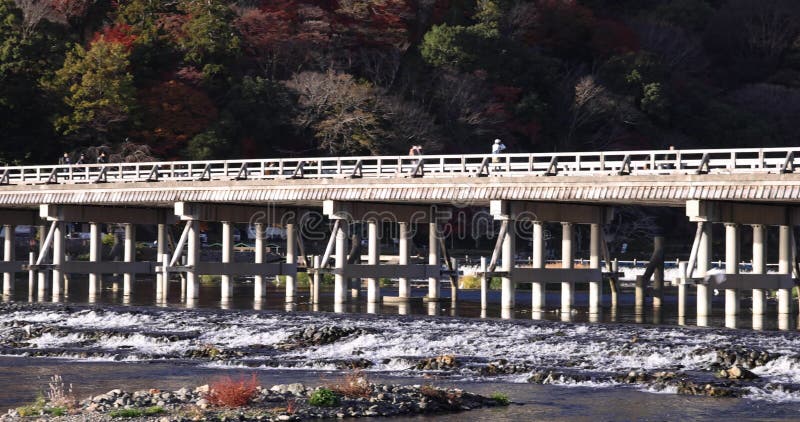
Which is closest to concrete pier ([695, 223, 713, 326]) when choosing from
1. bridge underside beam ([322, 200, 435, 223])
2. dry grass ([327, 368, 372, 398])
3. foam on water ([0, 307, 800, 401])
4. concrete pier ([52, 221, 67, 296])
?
foam on water ([0, 307, 800, 401])

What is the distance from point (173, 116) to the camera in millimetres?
88062

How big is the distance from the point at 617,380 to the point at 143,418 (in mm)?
12095

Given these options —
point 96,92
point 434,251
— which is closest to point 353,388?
point 434,251

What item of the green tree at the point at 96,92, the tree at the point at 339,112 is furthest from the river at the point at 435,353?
the tree at the point at 339,112

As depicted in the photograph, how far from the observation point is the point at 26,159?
86.6 meters

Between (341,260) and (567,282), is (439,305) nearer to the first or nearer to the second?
(341,260)

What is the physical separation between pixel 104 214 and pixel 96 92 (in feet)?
67.7

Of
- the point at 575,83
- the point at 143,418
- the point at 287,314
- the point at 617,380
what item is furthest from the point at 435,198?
the point at 575,83

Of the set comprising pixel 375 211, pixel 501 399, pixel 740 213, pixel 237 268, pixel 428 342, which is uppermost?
pixel 375 211

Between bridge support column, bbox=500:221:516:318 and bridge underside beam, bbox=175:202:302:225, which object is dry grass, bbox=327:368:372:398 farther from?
bridge underside beam, bbox=175:202:302:225

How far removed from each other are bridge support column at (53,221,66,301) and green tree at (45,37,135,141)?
65.4 feet

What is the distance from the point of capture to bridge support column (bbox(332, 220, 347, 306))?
57.3m

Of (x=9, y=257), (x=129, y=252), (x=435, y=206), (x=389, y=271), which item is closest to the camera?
(x=389, y=271)

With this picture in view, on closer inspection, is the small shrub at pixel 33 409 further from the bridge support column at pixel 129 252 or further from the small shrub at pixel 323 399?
the bridge support column at pixel 129 252
